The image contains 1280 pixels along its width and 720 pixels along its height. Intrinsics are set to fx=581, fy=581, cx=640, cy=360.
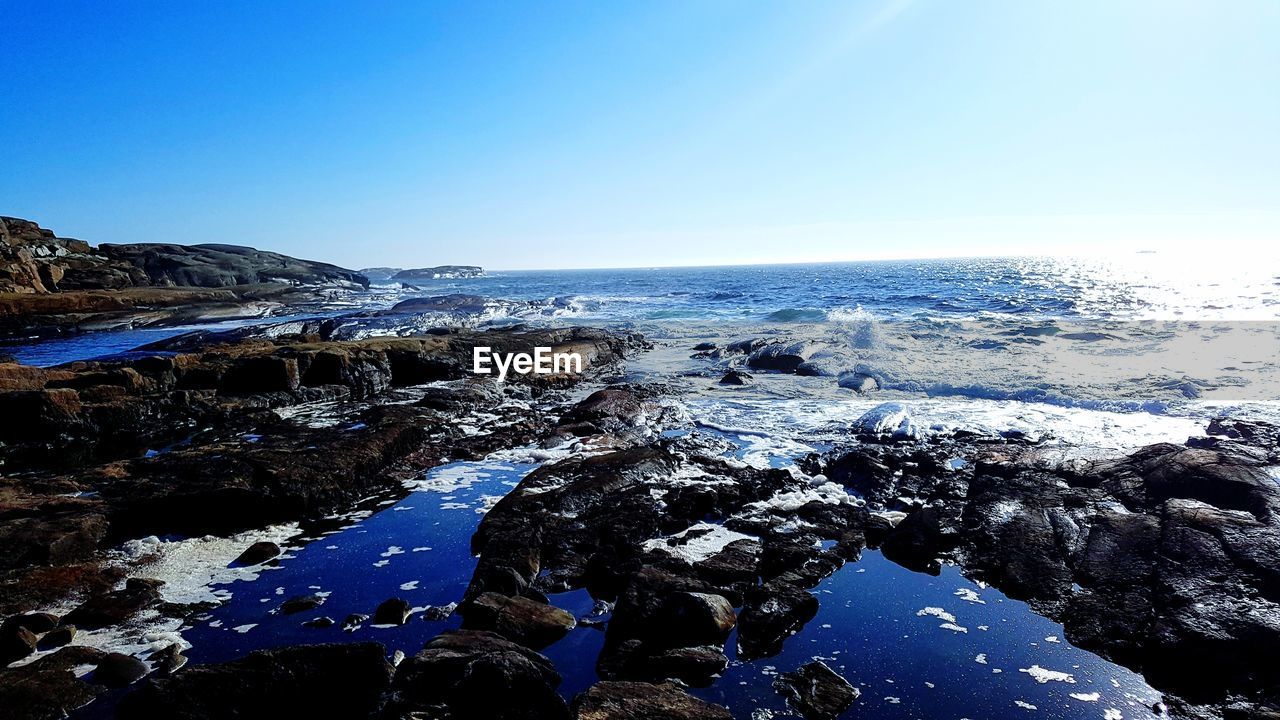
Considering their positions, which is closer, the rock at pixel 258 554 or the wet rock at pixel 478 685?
the wet rock at pixel 478 685

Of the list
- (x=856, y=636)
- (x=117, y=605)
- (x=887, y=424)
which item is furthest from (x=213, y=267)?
(x=856, y=636)

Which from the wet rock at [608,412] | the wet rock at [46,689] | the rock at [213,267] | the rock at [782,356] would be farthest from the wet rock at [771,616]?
the rock at [213,267]

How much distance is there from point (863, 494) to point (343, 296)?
57914mm

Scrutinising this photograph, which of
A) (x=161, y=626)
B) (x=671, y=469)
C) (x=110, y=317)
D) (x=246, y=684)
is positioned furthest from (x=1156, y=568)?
(x=110, y=317)

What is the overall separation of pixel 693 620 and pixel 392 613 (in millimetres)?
2411

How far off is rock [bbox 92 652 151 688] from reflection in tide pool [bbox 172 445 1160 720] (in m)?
0.31

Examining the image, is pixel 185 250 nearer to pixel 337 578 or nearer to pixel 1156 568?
pixel 337 578

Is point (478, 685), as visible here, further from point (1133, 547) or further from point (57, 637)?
point (1133, 547)

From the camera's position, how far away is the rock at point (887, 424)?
1034 centimetres

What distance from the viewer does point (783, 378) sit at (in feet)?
53.3

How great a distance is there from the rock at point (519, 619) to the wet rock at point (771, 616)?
1373 millimetres

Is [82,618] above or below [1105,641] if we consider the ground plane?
above

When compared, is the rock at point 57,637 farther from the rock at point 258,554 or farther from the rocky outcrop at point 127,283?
the rocky outcrop at point 127,283

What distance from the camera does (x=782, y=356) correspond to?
1816 centimetres
